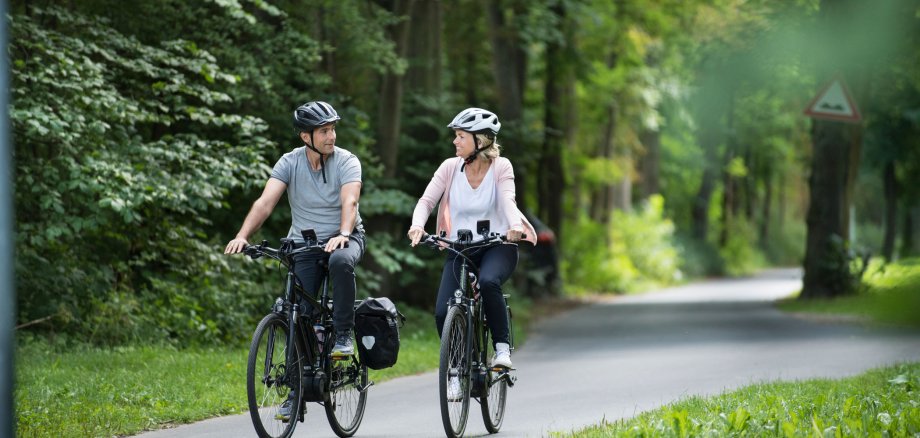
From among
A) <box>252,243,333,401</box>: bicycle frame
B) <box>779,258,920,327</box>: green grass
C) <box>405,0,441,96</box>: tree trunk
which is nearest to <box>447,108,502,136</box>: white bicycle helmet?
<box>252,243,333,401</box>: bicycle frame

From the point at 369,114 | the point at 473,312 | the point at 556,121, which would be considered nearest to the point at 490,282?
the point at 473,312

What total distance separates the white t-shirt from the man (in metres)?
0.64

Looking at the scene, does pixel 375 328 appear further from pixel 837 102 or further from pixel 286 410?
pixel 837 102

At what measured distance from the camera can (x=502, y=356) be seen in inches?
334

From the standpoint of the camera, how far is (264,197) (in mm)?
8047

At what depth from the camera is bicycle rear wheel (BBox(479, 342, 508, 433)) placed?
8.41 m

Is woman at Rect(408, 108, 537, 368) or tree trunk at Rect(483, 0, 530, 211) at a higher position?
tree trunk at Rect(483, 0, 530, 211)

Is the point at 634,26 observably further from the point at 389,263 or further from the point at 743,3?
the point at 389,263

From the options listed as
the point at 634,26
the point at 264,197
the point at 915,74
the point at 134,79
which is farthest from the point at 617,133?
the point at 264,197

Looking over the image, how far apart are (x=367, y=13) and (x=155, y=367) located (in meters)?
7.39

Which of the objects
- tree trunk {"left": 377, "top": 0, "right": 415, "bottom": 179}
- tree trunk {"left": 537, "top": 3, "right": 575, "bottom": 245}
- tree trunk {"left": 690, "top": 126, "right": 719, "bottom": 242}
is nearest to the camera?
tree trunk {"left": 377, "top": 0, "right": 415, "bottom": 179}

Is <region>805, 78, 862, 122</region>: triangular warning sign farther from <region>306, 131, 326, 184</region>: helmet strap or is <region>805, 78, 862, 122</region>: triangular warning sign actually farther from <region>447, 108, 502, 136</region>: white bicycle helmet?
<region>306, 131, 326, 184</region>: helmet strap

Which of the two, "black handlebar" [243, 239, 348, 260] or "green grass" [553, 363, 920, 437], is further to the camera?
"black handlebar" [243, 239, 348, 260]

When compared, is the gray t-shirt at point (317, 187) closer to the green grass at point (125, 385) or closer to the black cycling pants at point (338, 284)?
the black cycling pants at point (338, 284)
